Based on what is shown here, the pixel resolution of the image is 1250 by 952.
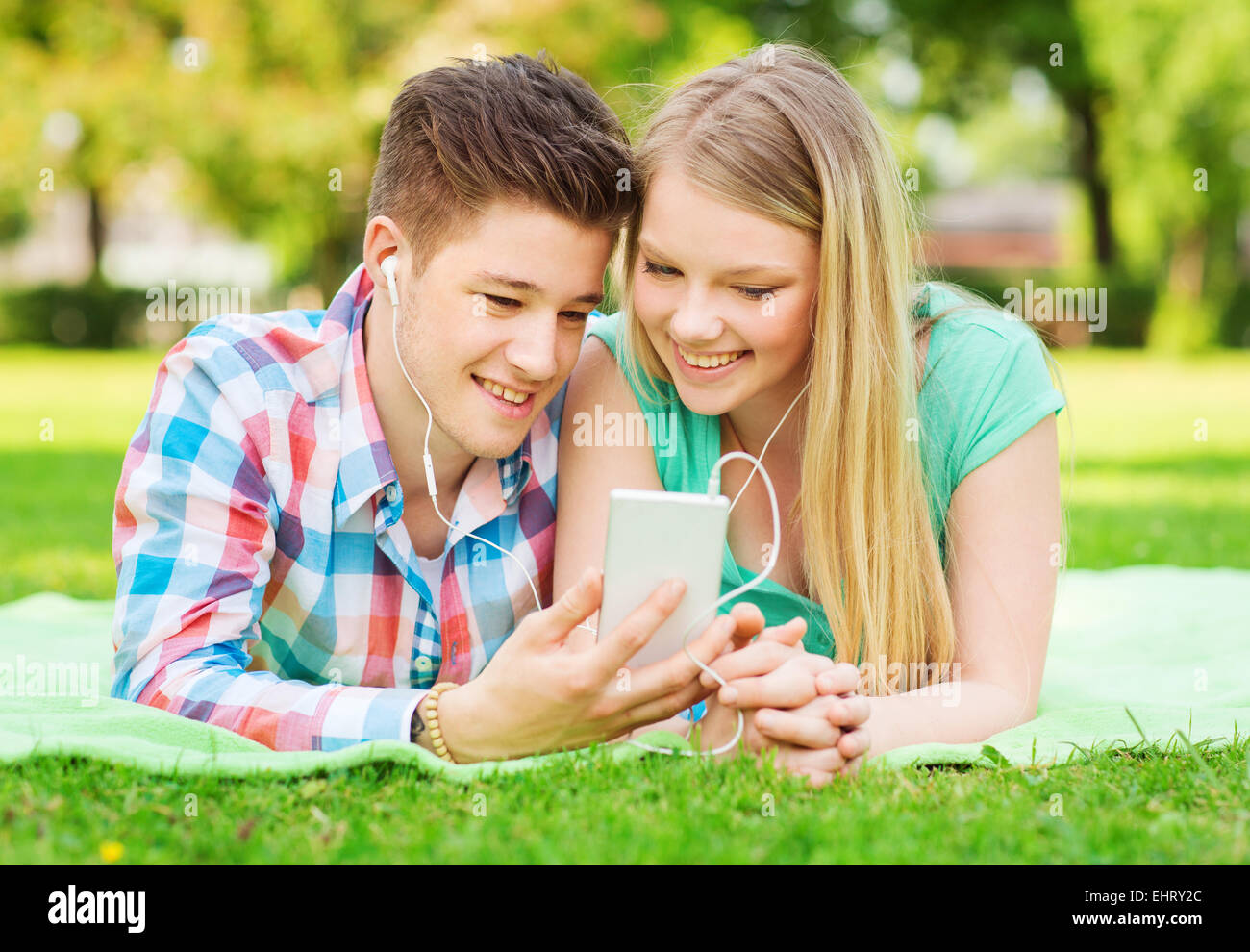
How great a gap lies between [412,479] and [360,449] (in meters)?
0.25

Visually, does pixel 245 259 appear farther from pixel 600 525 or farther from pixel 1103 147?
pixel 600 525

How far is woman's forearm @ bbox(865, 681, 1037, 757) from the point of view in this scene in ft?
9.14

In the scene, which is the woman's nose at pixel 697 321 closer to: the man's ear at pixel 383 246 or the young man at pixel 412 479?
the young man at pixel 412 479

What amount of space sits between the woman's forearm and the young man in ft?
1.38

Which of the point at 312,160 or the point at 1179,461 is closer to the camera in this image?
the point at 1179,461

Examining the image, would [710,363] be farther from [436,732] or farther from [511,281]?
[436,732]

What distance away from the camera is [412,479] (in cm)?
325

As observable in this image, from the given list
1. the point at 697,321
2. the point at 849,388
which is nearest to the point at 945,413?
the point at 849,388

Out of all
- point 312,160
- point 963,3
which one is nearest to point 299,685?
point 312,160

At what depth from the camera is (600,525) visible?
3.22m

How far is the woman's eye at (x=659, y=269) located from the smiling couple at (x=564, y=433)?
0.4 inches

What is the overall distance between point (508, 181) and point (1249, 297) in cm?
2241

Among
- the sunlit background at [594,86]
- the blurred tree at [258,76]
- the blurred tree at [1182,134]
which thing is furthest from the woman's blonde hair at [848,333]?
the blurred tree at [258,76]

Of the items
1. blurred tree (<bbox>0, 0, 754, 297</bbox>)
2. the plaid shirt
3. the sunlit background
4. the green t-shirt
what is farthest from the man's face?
blurred tree (<bbox>0, 0, 754, 297</bbox>)
